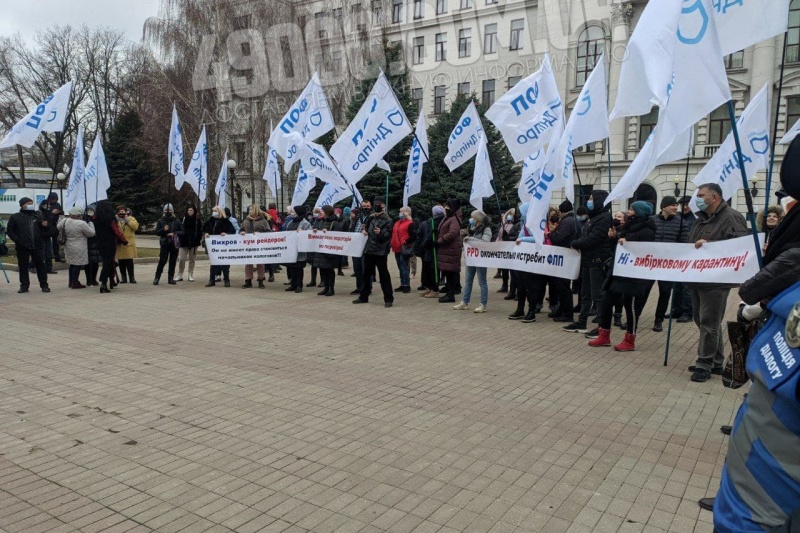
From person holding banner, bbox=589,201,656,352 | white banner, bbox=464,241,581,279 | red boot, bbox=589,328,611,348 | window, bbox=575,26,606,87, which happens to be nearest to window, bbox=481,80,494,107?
window, bbox=575,26,606,87

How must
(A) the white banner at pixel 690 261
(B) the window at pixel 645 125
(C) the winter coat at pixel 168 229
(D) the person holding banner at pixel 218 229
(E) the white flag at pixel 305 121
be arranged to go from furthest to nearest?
(B) the window at pixel 645 125, (D) the person holding banner at pixel 218 229, (C) the winter coat at pixel 168 229, (E) the white flag at pixel 305 121, (A) the white banner at pixel 690 261

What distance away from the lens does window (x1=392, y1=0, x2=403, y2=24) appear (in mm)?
53022

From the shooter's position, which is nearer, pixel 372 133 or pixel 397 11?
pixel 372 133

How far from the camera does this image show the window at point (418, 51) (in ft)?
172

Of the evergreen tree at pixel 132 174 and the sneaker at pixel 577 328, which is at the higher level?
the evergreen tree at pixel 132 174

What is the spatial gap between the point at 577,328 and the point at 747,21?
17.5 feet

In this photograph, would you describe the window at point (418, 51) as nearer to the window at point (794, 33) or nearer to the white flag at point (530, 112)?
the window at point (794, 33)

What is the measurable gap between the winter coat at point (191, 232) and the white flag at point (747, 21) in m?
12.4

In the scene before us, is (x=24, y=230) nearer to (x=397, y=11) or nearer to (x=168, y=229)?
(x=168, y=229)

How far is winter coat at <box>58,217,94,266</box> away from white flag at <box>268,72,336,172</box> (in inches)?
178

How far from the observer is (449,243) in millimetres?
11461

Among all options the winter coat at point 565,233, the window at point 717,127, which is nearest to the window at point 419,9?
the window at point 717,127

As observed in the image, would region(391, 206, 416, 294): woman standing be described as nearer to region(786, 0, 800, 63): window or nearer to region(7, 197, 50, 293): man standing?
region(7, 197, 50, 293): man standing

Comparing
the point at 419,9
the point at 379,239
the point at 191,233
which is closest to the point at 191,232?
the point at 191,233
